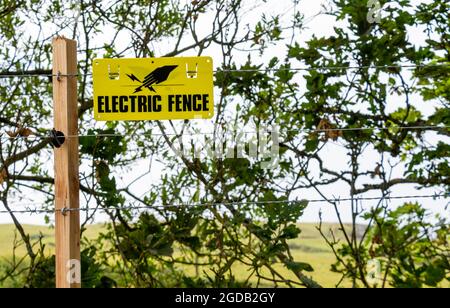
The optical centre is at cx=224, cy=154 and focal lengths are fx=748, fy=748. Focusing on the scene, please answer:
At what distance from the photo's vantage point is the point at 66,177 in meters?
2.37

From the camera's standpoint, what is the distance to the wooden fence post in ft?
7.78

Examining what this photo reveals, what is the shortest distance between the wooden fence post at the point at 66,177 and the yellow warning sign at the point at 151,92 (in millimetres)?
99

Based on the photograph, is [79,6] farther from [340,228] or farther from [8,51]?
[340,228]

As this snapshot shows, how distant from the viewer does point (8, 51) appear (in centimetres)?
398

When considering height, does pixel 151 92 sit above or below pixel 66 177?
above

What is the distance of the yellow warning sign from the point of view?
2.36m

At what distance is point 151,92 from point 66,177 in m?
0.38

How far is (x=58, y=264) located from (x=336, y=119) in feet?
6.09

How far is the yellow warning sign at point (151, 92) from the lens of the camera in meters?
2.36

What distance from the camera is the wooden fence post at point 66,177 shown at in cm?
237

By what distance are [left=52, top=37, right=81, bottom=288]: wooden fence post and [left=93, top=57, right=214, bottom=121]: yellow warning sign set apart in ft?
0.33

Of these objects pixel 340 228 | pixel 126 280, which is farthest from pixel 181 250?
pixel 340 228

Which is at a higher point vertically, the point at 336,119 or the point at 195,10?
the point at 195,10
